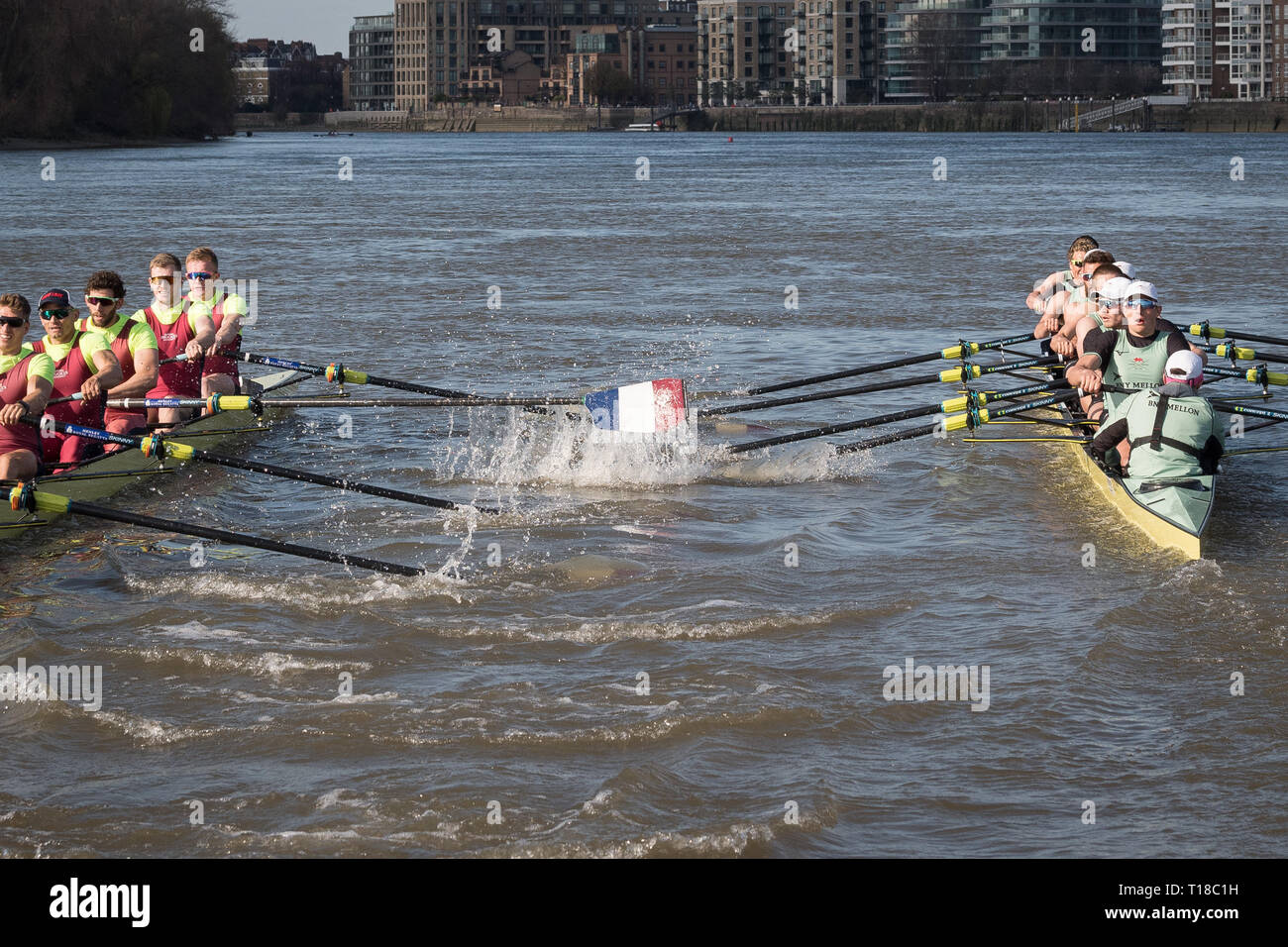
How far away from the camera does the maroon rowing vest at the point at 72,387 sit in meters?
10.7

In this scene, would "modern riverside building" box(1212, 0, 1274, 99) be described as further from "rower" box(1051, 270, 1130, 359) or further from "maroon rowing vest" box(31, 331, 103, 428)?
"maroon rowing vest" box(31, 331, 103, 428)

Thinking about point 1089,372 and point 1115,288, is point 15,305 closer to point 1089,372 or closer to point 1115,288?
point 1089,372

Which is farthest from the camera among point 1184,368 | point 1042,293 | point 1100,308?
point 1042,293

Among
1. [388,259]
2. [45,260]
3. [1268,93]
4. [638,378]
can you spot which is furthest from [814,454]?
[1268,93]

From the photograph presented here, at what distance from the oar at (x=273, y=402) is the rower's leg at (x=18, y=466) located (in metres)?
0.99

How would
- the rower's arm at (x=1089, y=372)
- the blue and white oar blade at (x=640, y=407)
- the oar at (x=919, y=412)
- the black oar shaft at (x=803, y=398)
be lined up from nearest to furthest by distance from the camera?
the rower's arm at (x=1089, y=372), the oar at (x=919, y=412), the blue and white oar blade at (x=640, y=407), the black oar shaft at (x=803, y=398)

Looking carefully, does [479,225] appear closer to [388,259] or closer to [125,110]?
[388,259]

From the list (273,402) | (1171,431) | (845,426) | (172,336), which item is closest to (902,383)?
(845,426)

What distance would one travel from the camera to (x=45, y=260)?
31078mm

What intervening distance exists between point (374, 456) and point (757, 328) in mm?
8450

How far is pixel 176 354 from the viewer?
41.5 ft

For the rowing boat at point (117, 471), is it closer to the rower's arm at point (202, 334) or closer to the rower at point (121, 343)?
the rower at point (121, 343)

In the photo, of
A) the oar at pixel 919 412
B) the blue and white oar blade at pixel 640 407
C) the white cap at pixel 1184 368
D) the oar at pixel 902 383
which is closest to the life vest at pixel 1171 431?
the white cap at pixel 1184 368

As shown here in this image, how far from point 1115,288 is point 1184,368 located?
4.47 ft
